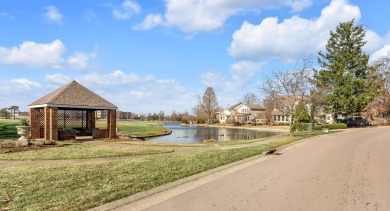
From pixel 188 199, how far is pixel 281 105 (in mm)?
24078

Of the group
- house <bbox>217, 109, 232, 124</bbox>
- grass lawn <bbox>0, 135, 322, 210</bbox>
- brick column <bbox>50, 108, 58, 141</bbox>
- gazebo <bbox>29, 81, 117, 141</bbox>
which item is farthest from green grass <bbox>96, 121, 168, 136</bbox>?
house <bbox>217, 109, 232, 124</bbox>

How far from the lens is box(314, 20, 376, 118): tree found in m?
43.9

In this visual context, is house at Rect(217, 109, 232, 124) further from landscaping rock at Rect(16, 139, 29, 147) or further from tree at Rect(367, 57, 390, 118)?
landscaping rock at Rect(16, 139, 29, 147)

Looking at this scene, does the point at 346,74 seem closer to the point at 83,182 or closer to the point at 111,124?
the point at 111,124

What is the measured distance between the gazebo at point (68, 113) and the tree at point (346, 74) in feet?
105

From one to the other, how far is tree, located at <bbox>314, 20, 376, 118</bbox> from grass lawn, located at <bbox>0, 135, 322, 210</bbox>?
127 feet

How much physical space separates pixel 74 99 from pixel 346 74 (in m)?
38.2

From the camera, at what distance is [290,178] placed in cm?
796

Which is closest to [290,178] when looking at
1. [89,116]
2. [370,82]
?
[89,116]

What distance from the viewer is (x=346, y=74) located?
45.0m

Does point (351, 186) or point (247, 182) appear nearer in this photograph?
point (351, 186)

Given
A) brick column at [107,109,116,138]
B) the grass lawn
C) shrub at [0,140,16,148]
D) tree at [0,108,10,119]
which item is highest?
tree at [0,108,10,119]

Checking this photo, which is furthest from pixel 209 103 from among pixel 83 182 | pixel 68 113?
pixel 83 182

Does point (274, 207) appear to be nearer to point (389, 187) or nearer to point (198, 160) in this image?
point (389, 187)
